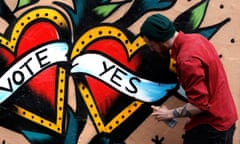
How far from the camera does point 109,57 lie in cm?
470

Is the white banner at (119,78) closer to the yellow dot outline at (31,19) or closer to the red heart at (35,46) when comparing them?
the red heart at (35,46)

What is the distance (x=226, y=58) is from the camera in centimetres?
465

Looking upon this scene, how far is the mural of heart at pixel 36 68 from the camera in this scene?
470 cm

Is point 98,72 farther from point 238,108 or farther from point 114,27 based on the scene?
point 238,108

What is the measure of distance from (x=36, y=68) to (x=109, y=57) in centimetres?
58

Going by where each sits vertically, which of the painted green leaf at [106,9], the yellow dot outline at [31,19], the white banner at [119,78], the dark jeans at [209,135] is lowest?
the dark jeans at [209,135]

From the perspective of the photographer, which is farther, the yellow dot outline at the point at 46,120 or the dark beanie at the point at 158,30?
the yellow dot outline at the point at 46,120

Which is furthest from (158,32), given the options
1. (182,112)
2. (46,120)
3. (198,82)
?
(46,120)

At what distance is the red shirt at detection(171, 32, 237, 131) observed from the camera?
3.77 metres

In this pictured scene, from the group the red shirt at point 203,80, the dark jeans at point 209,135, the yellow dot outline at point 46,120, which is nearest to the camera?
the red shirt at point 203,80

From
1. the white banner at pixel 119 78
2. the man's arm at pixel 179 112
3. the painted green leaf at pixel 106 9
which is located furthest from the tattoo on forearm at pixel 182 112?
the painted green leaf at pixel 106 9

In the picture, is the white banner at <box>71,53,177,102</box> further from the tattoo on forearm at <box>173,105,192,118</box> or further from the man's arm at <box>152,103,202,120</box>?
the tattoo on forearm at <box>173,105,192,118</box>

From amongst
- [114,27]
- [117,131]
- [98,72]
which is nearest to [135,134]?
[117,131]

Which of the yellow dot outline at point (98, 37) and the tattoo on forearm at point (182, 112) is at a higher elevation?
the yellow dot outline at point (98, 37)
